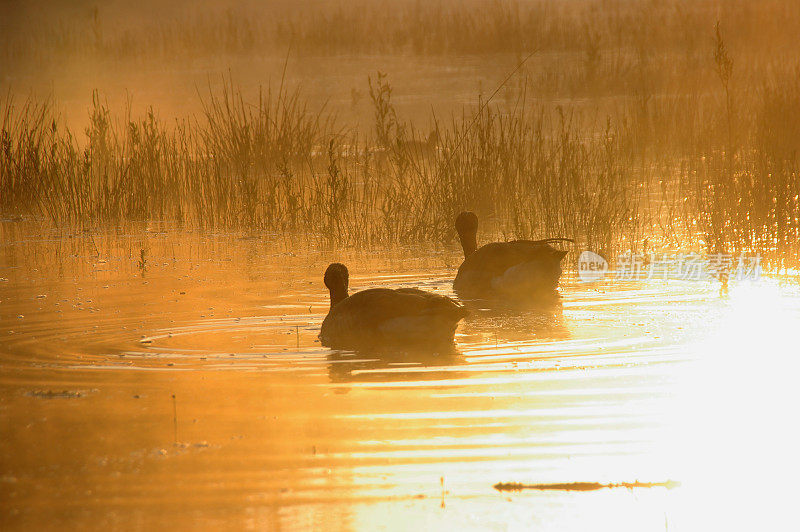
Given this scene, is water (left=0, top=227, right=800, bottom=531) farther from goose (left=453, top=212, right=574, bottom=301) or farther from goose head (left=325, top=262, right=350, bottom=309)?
goose (left=453, top=212, right=574, bottom=301)

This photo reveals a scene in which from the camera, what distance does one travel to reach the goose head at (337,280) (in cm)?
935

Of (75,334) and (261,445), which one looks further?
(75,334)

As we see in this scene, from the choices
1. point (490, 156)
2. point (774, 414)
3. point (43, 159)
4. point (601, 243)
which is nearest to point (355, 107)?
point (43, 159)

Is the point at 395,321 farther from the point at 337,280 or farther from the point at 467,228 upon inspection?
the point at 467,228

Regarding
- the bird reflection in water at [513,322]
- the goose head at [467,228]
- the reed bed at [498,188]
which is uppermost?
the reed bed at [498,188]

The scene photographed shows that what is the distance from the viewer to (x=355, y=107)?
29.1m

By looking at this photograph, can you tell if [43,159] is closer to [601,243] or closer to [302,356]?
[601,243]

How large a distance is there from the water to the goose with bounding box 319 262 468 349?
0.27m

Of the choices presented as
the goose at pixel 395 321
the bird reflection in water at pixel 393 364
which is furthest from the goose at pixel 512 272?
the bird reflection in water at pixel 393 364

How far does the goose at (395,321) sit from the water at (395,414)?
267 mm

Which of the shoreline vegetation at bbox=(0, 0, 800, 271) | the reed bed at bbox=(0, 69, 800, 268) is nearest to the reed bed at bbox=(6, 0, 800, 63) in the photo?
the shoreline vegetation at bbox=(0, 0, 800, 271)

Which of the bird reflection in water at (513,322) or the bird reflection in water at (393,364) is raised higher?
the bird reflection in water at (513,322)

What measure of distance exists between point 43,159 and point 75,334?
1043cm

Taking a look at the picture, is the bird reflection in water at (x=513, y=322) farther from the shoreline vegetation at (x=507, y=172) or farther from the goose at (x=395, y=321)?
the shoreline vegetation at (x=507, y=172)
